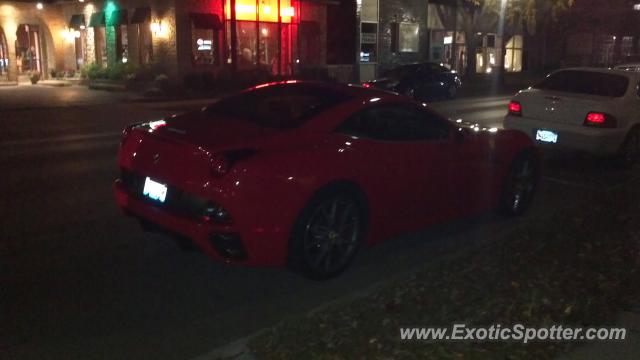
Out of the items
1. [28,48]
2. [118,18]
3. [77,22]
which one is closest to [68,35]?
[77,22]

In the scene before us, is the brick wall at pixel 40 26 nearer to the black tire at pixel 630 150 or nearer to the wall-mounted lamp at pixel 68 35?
the wall-mounted lamp at pixel 68 35

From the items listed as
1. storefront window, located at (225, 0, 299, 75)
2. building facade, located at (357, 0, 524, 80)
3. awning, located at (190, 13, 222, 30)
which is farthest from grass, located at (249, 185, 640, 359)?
building facade, located at (357, 0, 524, 80)

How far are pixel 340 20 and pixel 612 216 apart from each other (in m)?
31.1

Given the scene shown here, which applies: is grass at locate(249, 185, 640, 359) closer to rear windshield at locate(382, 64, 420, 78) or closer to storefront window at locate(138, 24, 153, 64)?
rear windshield at locate(382, 64, 420, 78)

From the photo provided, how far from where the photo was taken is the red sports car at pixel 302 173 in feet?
16.7

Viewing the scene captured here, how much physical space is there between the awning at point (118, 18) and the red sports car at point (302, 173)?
2565 centimetres

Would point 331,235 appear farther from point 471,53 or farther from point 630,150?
point 471,53

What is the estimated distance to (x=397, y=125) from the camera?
625 cm

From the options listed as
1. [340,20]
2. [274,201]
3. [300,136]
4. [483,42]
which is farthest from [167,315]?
[483,42]

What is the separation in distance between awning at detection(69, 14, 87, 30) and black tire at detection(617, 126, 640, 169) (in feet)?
92.3

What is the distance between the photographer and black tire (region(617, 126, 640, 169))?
1065 cm

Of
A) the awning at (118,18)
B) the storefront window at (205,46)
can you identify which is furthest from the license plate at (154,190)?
the awning at (118,18)

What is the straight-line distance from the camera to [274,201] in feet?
16.7

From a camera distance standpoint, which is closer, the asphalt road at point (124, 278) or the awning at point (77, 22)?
the asphalt road at point (124, 278)
